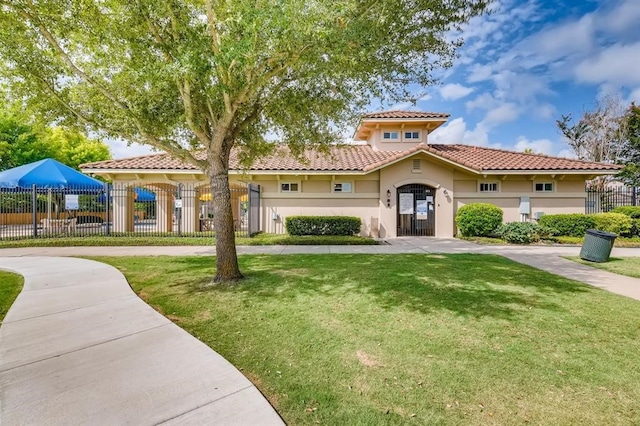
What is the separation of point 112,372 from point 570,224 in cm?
1801

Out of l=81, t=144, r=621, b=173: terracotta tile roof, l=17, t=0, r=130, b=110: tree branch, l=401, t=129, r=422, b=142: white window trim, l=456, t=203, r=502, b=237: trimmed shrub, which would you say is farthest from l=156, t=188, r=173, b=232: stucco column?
l=456, t=203, r=502, b=237: trimmed shrub

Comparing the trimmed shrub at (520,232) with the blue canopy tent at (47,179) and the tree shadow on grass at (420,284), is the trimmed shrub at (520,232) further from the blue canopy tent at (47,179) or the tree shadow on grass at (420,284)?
the blue canopy tent at (47,179)

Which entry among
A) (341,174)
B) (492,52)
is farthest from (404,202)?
(492,52)

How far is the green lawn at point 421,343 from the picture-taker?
8.82 feet

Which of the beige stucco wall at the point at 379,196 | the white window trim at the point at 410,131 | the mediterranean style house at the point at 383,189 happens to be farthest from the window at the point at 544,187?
the white window trim at the point at 410,131

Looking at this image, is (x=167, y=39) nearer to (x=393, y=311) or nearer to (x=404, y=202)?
(x=393, y=311)

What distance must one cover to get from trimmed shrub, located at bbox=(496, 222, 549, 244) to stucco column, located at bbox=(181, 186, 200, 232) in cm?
1498

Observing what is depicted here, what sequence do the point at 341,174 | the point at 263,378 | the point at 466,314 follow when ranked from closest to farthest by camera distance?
the point at 263,378 → the point at 466,314 → the point at 341,174

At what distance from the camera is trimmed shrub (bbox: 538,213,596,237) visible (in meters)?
14.7

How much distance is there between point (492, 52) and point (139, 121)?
1192 centimetres

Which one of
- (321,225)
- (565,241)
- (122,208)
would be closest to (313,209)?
(321,225)

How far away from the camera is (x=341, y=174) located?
1595 centimetres

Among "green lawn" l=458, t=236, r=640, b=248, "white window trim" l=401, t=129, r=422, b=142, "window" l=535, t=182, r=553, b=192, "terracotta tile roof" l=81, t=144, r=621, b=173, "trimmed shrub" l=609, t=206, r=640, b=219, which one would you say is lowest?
"green lawn" l=458, t=236, r=640, b=248

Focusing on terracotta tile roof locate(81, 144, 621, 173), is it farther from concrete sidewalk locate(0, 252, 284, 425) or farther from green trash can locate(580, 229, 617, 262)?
concrete sidewalk locate(0, 252, 284, 425)
